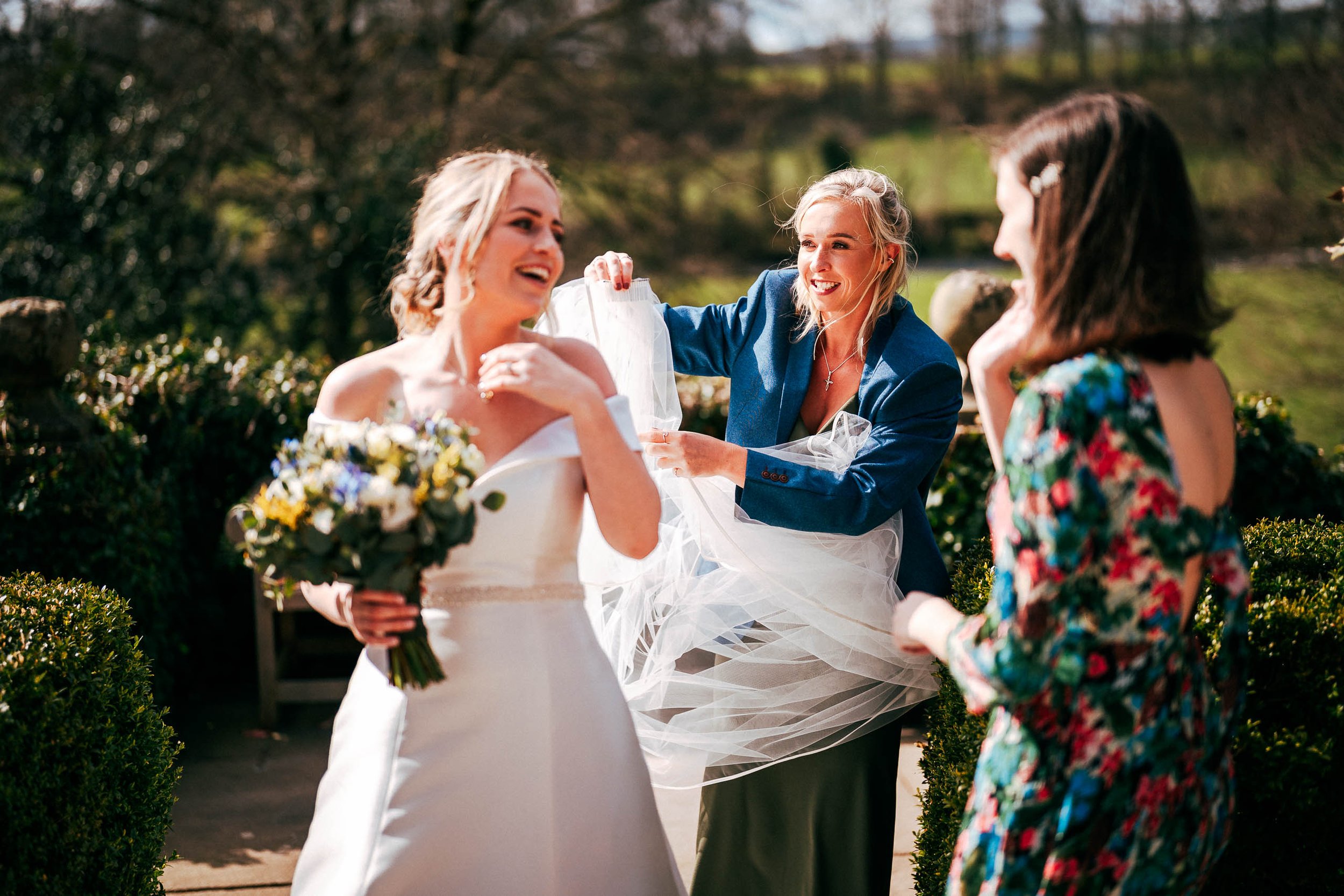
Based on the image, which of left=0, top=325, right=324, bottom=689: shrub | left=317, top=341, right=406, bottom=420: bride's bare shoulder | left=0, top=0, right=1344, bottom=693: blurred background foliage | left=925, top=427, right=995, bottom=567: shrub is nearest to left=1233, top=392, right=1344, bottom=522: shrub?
left=0, top=0, right=1344, bottom=693: blurred background foliage

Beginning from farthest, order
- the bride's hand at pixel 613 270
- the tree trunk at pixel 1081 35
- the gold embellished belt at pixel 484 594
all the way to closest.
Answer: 1. the tree trunk at pixel 1081 35
2. the bride's hand at pixel 613 270
3. the gold embellished belt at pixel 484 594

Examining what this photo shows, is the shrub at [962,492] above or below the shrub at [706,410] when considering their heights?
below

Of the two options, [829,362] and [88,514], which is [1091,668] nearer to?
[829,362]

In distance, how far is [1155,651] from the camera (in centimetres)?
182

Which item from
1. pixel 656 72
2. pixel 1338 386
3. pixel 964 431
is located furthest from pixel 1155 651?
pixel 656 72

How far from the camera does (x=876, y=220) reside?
9.89 feet

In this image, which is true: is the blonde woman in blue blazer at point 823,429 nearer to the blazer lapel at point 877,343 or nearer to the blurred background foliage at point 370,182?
the blazer lapel at point 877,343

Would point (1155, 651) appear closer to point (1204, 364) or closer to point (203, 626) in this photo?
point (1204, 364)

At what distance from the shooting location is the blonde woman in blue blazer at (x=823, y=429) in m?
2.90

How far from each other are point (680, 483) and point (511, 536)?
98 centimetres

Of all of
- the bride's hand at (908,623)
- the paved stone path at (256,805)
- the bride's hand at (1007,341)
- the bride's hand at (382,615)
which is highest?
the bride's hand at (1007,341)

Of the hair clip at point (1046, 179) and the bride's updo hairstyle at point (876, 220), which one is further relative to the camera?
the bride's updo hairstyle at point (876, 220)

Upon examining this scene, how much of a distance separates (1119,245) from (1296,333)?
1048cm

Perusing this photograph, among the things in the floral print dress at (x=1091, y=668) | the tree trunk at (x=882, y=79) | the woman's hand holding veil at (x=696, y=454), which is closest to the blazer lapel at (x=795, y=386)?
the woman's hand holding veil at (x=696, y=454)
